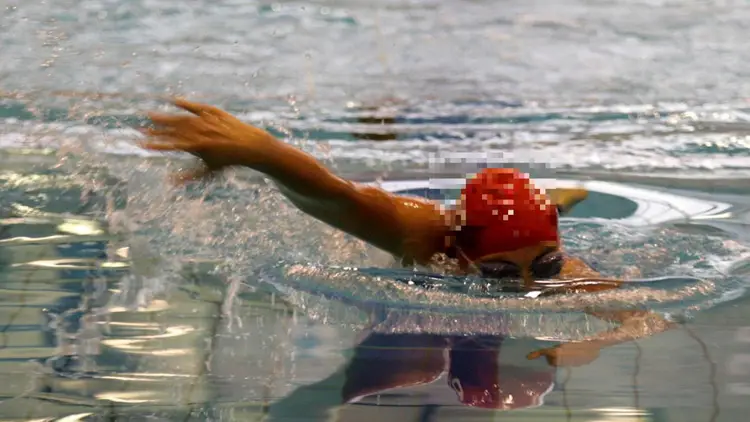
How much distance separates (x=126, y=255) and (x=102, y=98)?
96 cm

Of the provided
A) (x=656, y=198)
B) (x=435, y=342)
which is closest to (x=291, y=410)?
(x=435, y=342)

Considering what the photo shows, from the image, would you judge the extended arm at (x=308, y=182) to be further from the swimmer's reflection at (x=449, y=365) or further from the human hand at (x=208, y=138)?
the swimmer's reflection at (x=449, y=365)

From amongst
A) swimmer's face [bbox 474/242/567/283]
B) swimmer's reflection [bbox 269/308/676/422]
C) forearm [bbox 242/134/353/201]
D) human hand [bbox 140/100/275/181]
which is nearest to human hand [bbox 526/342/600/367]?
swimmer's reflection [bbox 269/308/676/422]

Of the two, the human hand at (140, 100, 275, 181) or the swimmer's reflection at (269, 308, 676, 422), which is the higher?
the human hand at (140, 100, 275, 181)

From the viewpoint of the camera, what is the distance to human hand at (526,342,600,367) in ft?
3.82

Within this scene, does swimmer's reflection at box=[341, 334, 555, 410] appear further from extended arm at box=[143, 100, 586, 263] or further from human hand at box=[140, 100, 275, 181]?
human hand at box=[140, 100, 275, 181]

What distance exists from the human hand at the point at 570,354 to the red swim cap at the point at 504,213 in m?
0.17

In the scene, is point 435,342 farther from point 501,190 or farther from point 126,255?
point 126,255

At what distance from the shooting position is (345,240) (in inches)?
60.4

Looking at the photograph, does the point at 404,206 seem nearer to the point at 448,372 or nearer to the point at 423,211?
the point at 423,211

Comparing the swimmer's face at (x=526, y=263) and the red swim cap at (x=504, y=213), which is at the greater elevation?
the red swim cap at (x=504, y=213)

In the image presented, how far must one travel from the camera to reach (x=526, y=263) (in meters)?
1.22

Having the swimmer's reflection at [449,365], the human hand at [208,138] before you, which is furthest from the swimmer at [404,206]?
the swimmer's reflection at [449,365]

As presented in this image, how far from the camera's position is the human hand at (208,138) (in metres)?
1.09
